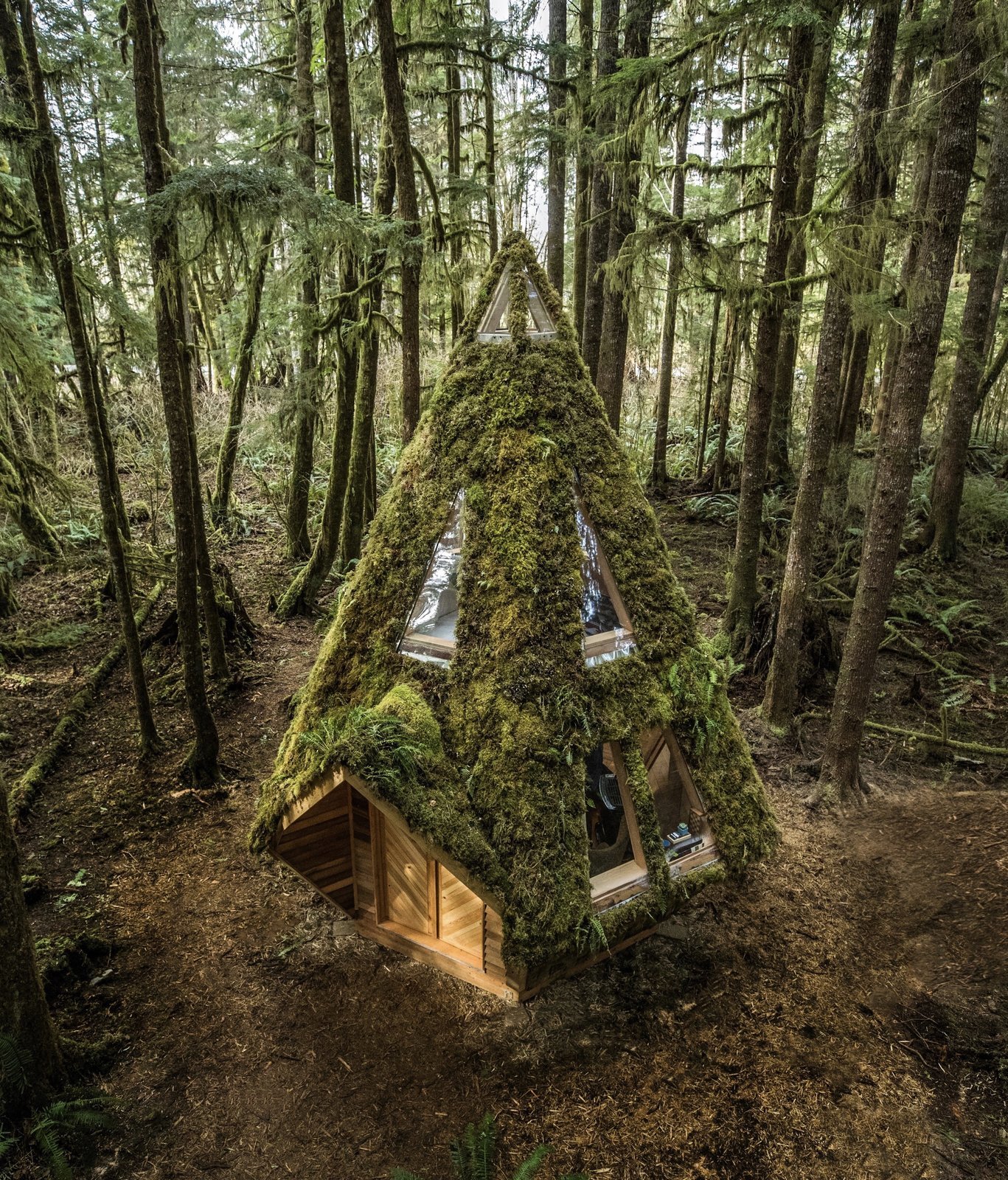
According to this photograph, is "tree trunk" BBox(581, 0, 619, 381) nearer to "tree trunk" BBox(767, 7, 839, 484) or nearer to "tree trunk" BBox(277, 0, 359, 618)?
"tree trunk" BBox(767, 7, 839, 484)

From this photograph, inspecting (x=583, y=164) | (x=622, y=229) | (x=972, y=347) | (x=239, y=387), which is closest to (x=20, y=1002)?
(x=622, y=229)

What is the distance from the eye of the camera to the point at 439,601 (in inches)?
235

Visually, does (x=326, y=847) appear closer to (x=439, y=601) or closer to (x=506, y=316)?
(x=439, y=601)

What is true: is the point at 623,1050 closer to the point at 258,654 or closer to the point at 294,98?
the point at 258,654

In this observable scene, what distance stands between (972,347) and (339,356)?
1202 centimetres

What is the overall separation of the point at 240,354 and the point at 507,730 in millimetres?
11094

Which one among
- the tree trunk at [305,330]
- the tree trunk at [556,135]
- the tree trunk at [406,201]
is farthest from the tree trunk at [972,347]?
the tree trunk at [305,330]

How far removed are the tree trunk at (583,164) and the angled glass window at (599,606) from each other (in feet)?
18.0

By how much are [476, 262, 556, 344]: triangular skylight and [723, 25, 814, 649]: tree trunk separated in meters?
3.50

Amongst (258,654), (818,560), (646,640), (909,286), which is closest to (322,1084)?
(646,640)

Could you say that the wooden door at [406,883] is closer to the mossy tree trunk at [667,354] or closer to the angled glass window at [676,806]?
the angled glass window at [676,806]

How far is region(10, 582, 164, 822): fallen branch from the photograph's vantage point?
823 centimetres

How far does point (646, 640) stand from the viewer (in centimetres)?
598

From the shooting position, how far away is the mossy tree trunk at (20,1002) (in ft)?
15.0
